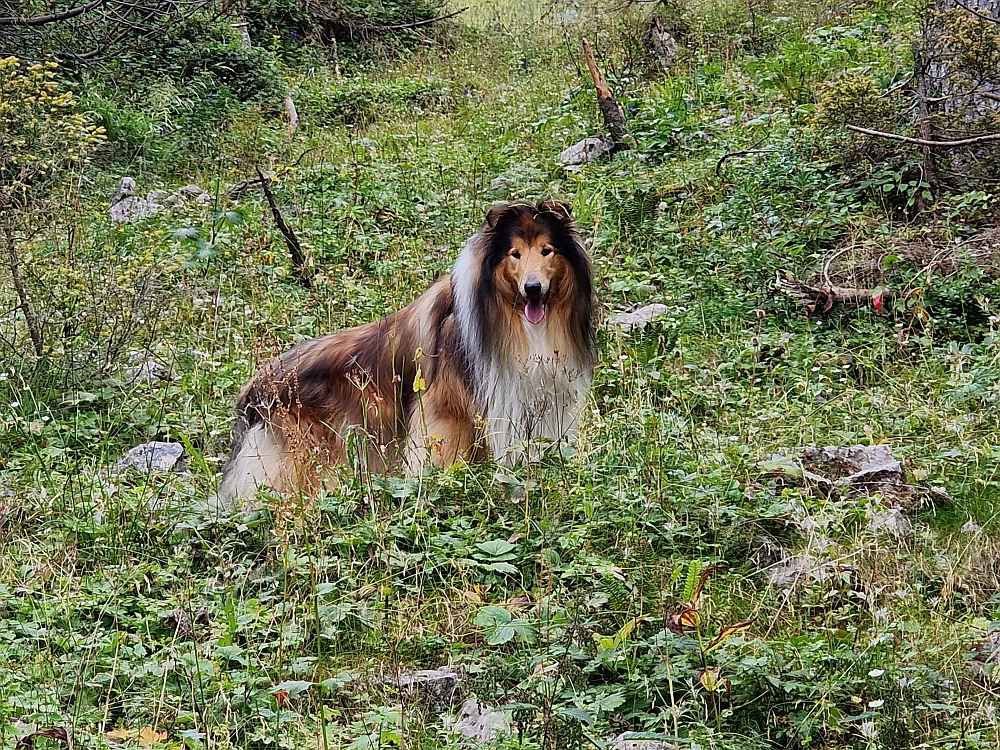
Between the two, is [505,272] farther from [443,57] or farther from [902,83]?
[443,57]

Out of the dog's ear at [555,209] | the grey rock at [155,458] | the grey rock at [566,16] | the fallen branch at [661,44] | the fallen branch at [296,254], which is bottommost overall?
the grey rock at [155,458]

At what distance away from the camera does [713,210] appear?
301 inches

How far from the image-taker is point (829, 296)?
6387mm

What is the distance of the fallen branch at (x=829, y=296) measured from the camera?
6.29m

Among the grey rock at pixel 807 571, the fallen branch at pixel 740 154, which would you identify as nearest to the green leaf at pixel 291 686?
the grey rock at pixel 807 571

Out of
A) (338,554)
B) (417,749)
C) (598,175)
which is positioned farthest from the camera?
(598,175)

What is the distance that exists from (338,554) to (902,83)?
230 inches

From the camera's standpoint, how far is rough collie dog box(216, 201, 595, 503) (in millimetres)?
4918

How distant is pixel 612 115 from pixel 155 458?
5.64 m

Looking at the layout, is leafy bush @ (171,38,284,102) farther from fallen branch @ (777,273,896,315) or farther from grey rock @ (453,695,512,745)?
grey rock @ (453,695,512,745)

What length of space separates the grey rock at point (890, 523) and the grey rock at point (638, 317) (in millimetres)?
2574

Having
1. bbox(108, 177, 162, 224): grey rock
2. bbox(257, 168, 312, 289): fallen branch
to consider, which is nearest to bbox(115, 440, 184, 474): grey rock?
bbox(257, 168, 312, 289): fallen branch

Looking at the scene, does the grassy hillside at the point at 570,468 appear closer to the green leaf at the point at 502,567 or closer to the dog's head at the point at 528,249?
the green leaf at the point at 502,567

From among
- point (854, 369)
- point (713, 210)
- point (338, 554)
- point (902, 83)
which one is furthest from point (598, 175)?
point (338, 554)
